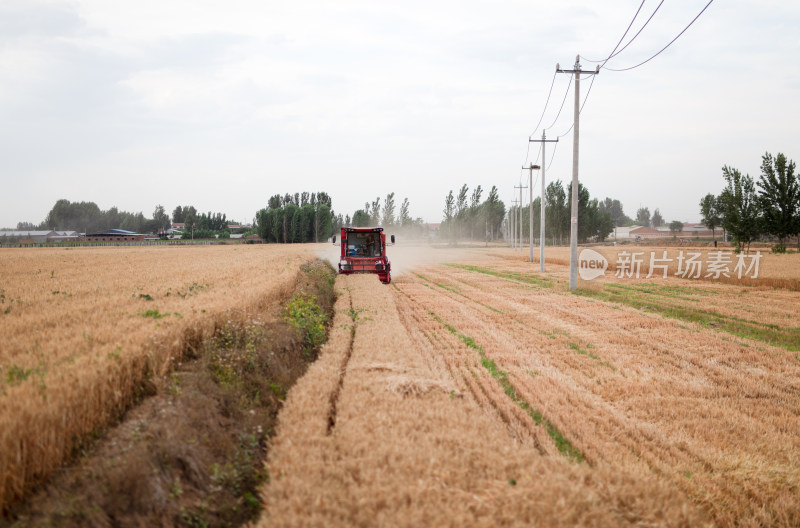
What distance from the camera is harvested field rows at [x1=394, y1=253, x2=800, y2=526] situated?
5.19m

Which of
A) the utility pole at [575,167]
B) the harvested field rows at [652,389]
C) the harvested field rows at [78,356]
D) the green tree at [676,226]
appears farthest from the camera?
the green tree at [676,226]

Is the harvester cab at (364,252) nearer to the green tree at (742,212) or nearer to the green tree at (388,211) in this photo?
the green tree at (742,212)

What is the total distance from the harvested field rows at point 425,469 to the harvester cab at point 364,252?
1565 centimetres

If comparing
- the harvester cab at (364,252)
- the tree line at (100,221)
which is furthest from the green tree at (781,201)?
the tree line at (100,221)

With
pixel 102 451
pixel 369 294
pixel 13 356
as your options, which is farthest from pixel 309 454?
pixel 369 294

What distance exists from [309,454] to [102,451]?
1677mm

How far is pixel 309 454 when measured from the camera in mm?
4340

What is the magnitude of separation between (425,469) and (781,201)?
60.6 m

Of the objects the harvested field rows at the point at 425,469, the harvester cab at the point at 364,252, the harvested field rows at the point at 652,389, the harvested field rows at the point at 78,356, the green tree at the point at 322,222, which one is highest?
the green tree at the point at 322,222

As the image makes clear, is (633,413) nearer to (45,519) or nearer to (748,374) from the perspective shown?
(748,374)

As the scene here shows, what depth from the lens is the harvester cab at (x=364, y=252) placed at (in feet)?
74.1

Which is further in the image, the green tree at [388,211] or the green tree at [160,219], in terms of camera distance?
the green tree at [160,219]

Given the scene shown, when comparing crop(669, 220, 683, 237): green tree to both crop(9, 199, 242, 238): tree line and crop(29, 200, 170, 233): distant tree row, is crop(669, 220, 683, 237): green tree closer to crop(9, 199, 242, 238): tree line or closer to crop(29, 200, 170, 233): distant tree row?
crop(9, 199, 242, 238): tree line

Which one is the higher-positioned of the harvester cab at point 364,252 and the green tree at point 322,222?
the green tree at point 322,222
